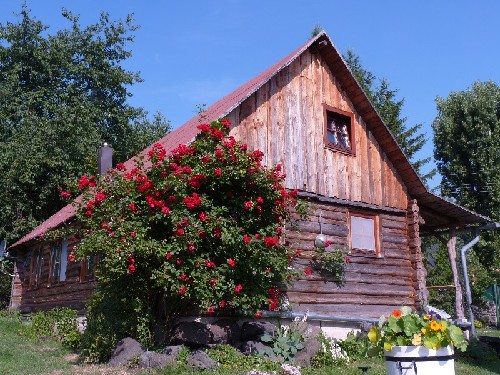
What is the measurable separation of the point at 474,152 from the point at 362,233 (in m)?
19.1

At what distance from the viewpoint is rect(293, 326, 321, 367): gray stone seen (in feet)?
35.3

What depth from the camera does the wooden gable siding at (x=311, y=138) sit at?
13273 mm

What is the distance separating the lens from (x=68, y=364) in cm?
1063

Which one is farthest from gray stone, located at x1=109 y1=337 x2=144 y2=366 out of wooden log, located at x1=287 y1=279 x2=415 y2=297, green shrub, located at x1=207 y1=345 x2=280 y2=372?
wooden log, located at x1=287 y1=279 x2=415 y2=297

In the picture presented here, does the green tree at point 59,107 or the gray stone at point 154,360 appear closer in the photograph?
the gray stone at point 154,360

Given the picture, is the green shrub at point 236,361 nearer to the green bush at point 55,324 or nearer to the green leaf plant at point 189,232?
the green leaf plant at point 189,232

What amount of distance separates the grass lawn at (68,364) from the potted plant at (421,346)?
411cm

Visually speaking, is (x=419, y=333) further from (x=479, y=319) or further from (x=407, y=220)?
(x=479, y=319)

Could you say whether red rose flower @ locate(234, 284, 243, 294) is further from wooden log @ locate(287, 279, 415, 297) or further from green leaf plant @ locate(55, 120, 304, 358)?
wooden log @ locate(287, 279, 415, 297)

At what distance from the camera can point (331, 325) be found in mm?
12883

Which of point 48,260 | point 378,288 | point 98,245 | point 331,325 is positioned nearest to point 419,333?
point 98,245

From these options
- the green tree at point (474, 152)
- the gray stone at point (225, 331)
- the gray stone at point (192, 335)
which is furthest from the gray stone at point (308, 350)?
the green tree at point (474, 152)

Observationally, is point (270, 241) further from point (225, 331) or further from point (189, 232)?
point (225, 331)

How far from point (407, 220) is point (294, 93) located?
4542 mm
